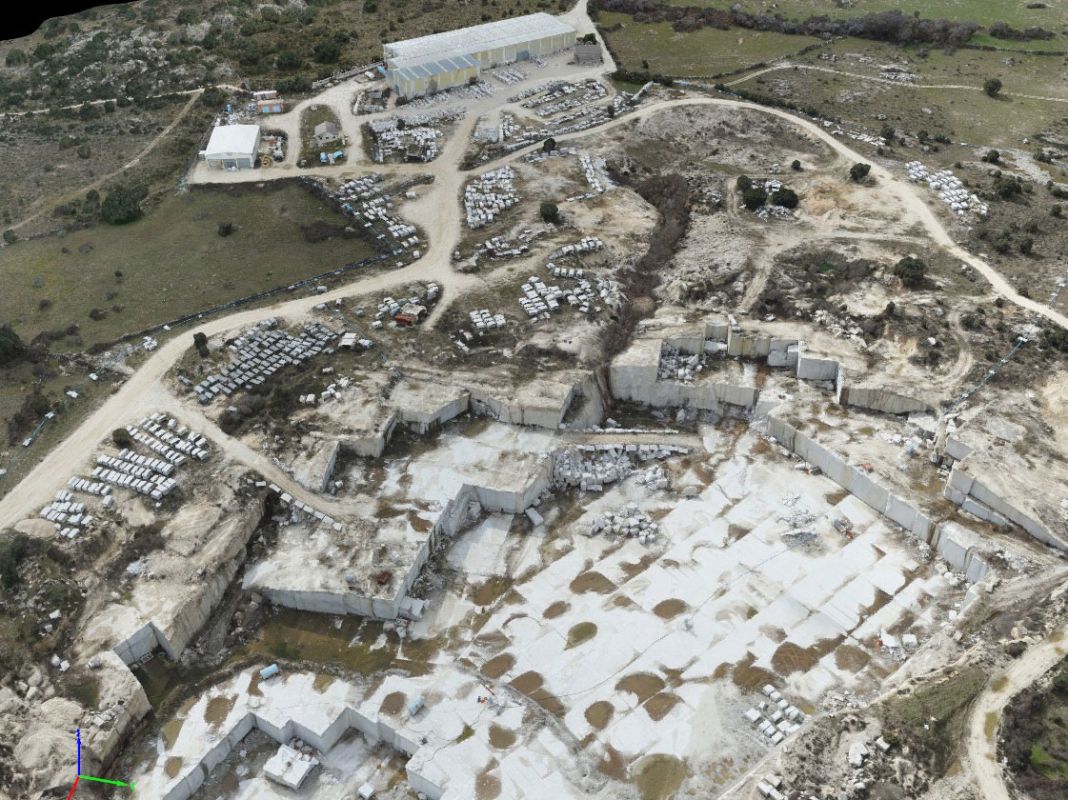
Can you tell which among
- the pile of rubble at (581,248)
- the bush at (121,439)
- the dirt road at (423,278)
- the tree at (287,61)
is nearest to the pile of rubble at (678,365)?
the pile of rubble at (581,248)

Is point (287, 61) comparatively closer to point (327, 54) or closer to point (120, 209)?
point (327, 54)

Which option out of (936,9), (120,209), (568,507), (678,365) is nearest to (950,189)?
(678,365)

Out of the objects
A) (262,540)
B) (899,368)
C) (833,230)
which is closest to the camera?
(262,540)

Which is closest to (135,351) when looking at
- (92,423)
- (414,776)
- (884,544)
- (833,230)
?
(92,423)

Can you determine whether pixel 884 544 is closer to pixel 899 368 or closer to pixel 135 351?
pixel 899 368

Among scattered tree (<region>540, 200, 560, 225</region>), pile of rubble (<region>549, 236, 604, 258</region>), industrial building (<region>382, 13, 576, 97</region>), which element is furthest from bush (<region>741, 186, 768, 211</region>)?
industrial building (<region>382, 13, 576, 97</region>)

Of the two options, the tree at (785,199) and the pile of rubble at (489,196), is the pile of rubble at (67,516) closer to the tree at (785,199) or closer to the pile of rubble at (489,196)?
the pile of rubble at (489,196)

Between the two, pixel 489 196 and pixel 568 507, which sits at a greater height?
pixel 489 196
